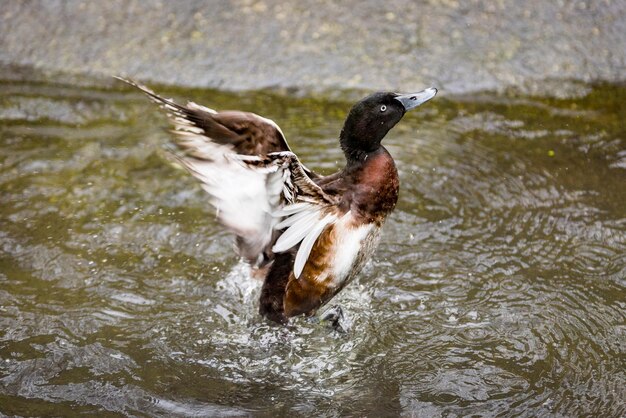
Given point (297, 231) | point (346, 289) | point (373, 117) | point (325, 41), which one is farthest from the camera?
point (325, 41)

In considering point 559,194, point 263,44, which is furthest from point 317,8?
point 559,194

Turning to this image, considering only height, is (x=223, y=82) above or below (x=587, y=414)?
above

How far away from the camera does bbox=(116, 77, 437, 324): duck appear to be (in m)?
4.53

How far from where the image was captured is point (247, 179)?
447 cm

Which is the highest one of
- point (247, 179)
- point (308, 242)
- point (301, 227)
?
point (247, 179)

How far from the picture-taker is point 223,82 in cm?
810

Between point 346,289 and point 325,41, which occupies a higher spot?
point 325,41

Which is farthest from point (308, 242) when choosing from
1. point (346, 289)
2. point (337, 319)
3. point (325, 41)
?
point (325, 41)

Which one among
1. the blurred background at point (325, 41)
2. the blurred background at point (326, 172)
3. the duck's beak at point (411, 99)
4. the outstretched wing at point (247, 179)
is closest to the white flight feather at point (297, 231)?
the outstretched wing at point (247, 179)

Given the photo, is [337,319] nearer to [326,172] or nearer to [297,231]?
[297,231]

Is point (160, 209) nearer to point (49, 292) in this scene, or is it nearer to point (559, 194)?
point (49, 292)

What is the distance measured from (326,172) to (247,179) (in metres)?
2.29

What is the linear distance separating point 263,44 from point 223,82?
2.08 feet

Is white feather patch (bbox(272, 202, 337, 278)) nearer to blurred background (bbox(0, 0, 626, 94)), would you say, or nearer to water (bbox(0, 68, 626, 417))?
water (bbox(0, 68, 626, 417))
